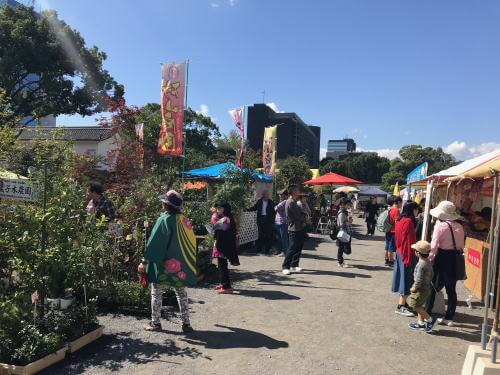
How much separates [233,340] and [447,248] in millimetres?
3149

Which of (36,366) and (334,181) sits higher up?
(334,181)

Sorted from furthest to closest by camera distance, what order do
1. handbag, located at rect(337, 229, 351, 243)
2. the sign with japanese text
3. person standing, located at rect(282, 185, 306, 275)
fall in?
1. handbag, located at rect(337, 229, 351, 243)
2. person standing, located at rect(282, 185, 306, 275)
3. the sign with japanese text

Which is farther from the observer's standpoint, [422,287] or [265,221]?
[265,221]

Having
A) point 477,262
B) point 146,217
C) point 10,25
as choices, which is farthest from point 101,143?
point 477,262

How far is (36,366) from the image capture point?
Result: 3.53 m

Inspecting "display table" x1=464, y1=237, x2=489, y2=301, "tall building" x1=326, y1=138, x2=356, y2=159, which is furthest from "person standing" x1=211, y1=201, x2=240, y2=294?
"tall building" x1=326, y1=138, x2=356, y2=159

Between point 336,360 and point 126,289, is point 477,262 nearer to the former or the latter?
point 336,360

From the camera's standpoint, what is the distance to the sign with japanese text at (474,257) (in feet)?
23.7

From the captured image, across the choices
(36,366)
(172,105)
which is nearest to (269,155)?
(172,105)

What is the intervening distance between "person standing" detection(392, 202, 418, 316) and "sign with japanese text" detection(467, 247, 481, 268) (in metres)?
2.26

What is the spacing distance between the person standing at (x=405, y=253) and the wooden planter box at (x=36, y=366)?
4.66 m

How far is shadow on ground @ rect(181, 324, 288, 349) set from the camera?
14.5 ft

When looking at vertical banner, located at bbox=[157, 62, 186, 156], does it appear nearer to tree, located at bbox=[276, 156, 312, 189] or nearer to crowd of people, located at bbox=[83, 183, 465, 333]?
crowd of people, located at bbox=[83, 183, 465, 333]

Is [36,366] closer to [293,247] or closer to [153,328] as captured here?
[153,328]
